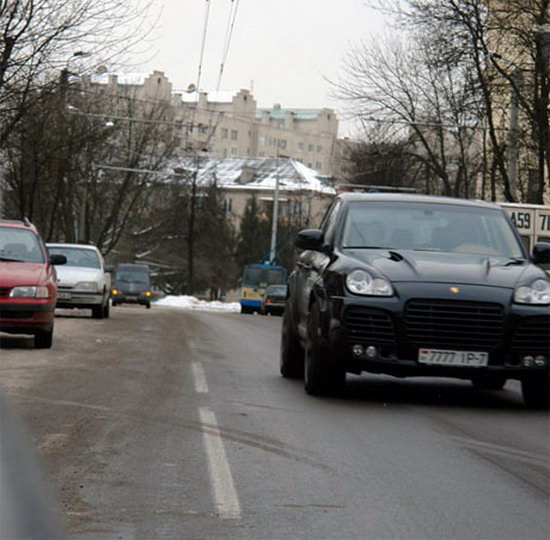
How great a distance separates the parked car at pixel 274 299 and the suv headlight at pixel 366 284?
51.7 metres

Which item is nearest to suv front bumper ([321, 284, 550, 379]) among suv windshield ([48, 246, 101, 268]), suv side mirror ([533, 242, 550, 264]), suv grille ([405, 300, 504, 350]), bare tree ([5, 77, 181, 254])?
suv grille ([405, 300, 504, 350])

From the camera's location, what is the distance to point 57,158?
42125 mm

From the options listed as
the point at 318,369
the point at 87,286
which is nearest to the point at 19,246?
the point at 318,369

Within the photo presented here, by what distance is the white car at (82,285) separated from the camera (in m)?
26.8

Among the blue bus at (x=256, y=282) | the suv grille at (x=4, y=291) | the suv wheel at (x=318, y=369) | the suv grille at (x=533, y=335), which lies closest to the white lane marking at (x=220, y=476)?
the suv wheel at (x=318, y=369)

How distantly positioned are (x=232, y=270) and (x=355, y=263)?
295 feet

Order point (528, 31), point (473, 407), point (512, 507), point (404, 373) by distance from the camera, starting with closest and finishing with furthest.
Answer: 1. point (512, 507)
2. point (404, 373)
3. point (473, 407)
4. point (528, 31)

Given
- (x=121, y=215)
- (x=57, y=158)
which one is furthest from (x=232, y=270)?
(x=57, y=158)

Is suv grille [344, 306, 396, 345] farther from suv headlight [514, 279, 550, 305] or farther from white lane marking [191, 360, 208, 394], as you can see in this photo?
white lane marking [191, 360, 208, 394]

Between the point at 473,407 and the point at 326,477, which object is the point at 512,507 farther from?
the point at 473,407

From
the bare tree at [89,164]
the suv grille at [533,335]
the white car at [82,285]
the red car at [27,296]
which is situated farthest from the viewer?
the bare tree at [89,164]

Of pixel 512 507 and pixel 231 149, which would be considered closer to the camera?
pixel 512 507

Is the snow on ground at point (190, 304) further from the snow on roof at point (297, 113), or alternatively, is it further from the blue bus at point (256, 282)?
the snow on roof at point (297, 113)

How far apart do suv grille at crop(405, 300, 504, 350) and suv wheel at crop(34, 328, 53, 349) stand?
278 inches
